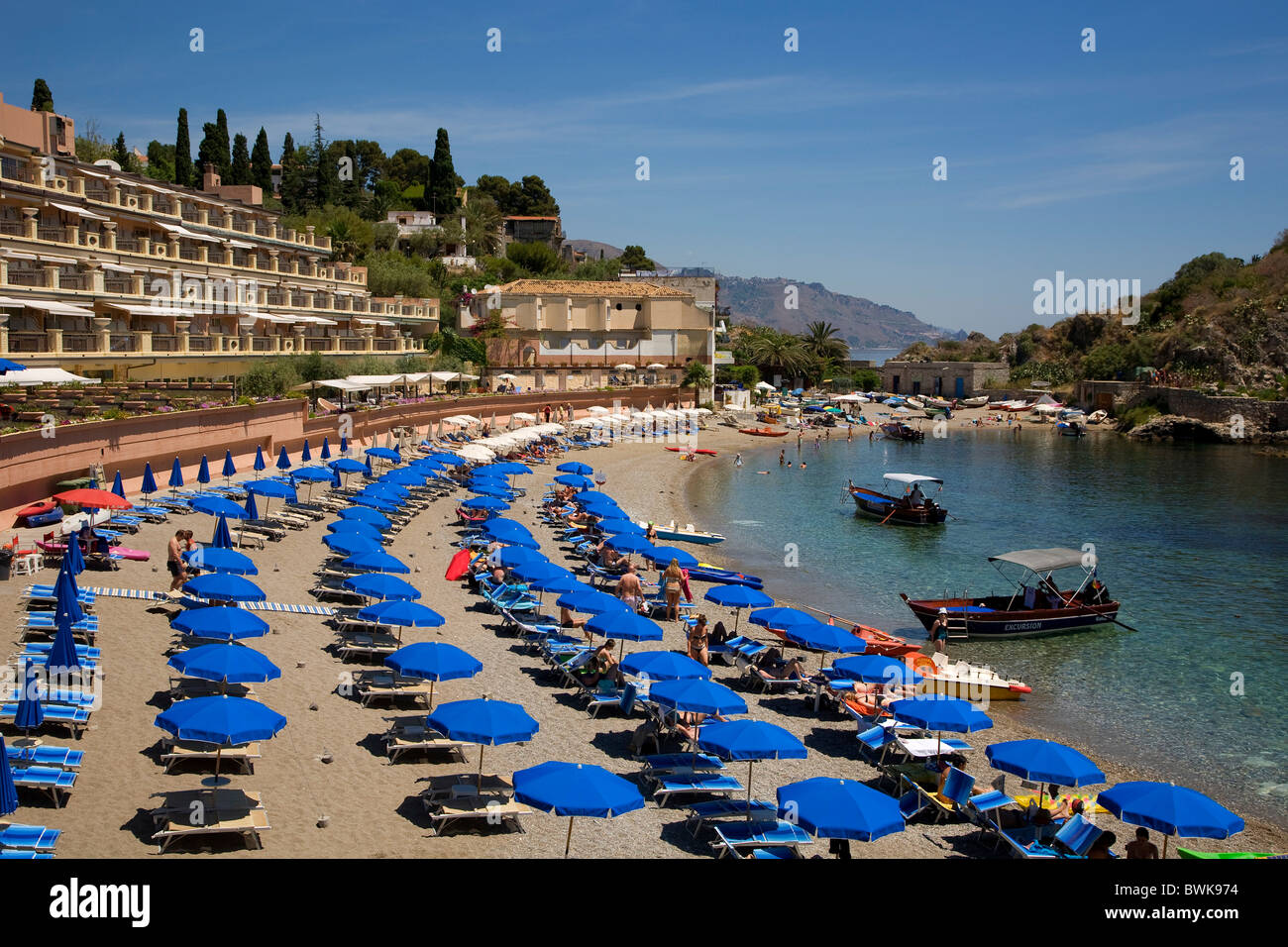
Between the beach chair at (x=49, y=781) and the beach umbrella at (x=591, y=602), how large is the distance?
28.1ft

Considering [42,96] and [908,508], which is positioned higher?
[42,96]

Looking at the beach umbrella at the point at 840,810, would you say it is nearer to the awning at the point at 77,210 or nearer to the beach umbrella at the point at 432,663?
the beach umbrella at the point at 432,663

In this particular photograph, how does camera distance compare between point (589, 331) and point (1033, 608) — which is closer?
point (1033, 608)

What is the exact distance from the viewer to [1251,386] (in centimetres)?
7881

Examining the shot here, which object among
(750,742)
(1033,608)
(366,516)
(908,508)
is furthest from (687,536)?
(750,742)

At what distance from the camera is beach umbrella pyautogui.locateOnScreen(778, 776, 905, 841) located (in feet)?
32.4

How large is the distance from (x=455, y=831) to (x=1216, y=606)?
76.6 ft

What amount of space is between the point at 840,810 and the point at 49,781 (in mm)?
7980

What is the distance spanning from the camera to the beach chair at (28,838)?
8.69m

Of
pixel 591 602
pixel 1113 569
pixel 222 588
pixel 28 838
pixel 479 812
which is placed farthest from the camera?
pixel 1113 569

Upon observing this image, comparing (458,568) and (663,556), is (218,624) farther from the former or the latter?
(663,556)

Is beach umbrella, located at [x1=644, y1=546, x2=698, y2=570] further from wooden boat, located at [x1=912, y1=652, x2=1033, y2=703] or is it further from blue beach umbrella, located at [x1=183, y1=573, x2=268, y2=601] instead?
blue beach umbrella, located at [x1=183, y1=573, x2=268, y2=601]

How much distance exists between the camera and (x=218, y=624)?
1377 cm
